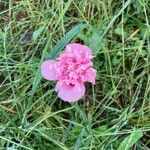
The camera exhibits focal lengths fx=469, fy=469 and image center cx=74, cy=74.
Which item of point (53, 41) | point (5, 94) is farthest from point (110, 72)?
point (5, 94)

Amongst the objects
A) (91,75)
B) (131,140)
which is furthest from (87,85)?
(131,140)

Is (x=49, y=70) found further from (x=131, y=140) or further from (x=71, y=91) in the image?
(x=131, y=140)

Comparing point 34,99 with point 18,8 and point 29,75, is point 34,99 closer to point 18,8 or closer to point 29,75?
point 29,75

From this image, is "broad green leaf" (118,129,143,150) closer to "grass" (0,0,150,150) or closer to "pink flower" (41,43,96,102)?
"grass" (0,0,150,150)

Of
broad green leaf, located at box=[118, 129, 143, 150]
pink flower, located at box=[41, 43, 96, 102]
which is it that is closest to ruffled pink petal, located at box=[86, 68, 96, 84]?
pink flower, located at box=[41, 43, 96, 102]

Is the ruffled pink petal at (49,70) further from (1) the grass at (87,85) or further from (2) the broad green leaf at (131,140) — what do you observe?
(2) the broad green leaf at (131,140)

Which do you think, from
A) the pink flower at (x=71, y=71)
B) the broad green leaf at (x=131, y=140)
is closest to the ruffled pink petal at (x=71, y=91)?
the pink flower at (x=71, y=71)
